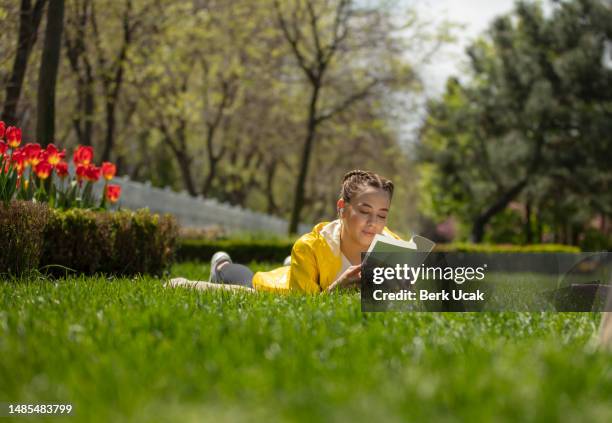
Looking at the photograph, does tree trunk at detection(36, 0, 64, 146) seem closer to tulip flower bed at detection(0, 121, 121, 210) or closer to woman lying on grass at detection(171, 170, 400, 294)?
tulip flower bed at detection(0, 121, 121, 210)

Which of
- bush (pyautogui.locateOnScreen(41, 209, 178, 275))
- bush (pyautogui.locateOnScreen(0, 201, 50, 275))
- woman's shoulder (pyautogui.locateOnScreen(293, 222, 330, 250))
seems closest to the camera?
woman's shoulder (pyautogui.locateOnScreen(293, 222, 330, 250))

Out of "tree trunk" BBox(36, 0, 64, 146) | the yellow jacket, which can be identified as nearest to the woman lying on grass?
the yellow jacket

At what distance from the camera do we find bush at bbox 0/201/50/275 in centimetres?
607

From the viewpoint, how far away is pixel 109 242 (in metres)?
7.94

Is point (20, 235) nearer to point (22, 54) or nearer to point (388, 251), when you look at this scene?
point (388, 251)

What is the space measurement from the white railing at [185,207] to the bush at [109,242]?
7.08 meters

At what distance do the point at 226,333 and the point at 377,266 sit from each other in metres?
1.47

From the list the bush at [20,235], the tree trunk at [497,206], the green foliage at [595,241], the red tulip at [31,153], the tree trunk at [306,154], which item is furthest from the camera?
the green foliage at [595,241]

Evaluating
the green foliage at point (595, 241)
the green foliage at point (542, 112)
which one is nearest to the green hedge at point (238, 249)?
the green foliage at point (542, 112)

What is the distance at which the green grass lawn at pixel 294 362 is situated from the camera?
2.20m

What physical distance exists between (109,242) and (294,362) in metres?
5.55

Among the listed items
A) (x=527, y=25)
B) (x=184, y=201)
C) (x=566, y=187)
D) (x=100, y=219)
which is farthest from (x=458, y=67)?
(x=100, y=219)

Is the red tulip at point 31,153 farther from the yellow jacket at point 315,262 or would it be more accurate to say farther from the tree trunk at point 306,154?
the tree trunk at point 306,154

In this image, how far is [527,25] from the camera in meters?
25.8
